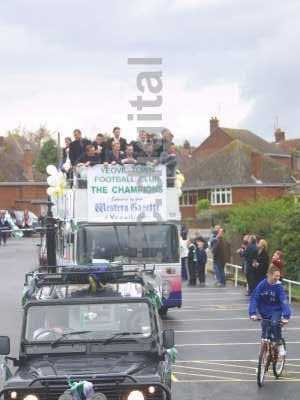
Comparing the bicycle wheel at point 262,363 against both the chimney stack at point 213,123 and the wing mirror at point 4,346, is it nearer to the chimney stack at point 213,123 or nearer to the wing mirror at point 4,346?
the wing mirror at point 4,346

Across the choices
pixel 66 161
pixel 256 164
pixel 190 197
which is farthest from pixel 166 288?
pixel 190 197

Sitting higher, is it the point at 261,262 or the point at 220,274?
the point at 261,262

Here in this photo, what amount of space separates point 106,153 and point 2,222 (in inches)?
1155

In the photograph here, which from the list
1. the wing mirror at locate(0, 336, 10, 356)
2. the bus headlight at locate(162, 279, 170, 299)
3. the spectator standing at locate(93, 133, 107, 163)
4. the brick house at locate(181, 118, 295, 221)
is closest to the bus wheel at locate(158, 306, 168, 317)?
the bus headlight at locate(162, 279, 170, 299)

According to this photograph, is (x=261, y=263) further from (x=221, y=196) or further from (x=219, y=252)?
(x=221, y=196)

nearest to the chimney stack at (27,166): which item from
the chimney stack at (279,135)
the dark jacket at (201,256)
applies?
the chimney stack at (279,135)

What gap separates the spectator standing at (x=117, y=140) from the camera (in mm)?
22155

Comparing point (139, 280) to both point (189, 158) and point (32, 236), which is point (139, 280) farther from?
point (189, 158)

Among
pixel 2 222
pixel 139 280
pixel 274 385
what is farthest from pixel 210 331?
pixel 2 222

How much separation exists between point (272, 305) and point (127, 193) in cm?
770

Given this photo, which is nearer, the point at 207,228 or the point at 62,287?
the point at 62,287

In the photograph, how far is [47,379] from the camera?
946cm

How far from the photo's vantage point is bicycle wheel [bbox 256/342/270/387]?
13.6 m

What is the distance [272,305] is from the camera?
1430 cm
